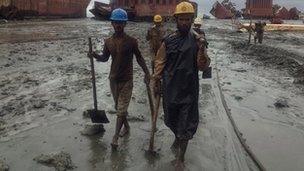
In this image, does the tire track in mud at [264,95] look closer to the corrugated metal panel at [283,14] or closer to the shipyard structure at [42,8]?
the shipyard structure at [42,8]

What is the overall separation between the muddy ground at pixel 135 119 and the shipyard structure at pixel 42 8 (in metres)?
18.6

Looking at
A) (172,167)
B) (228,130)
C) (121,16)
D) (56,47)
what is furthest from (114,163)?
(56,47)

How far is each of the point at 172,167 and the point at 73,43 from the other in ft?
Answer: 51.9

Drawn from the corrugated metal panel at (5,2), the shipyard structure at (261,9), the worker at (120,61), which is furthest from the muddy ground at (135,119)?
the shipyard structure at (261,9)

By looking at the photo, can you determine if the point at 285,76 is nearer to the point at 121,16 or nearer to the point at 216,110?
the point at 216,110

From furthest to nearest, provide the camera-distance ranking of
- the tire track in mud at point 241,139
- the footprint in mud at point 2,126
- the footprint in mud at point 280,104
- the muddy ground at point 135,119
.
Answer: the footprint in mud at point 280,104, the footprint in mud at point 2,126, the muddy ground at point 135,119, the tire track in mud at point 241,139

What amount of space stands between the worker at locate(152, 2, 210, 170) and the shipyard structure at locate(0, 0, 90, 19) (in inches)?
1154

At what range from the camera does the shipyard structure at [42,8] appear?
113 feet

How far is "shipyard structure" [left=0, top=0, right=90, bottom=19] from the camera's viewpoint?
34500 mm

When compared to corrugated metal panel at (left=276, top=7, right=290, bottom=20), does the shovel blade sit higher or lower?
lower

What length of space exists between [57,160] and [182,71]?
1.87m

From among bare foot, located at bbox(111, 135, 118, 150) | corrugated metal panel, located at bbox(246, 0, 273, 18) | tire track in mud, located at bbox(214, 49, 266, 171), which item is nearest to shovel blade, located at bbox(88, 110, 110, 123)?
bare foot, located at bbox(111, 135, 118, 150)

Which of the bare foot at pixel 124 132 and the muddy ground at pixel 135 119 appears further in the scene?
the bare foot at pixel 124 132

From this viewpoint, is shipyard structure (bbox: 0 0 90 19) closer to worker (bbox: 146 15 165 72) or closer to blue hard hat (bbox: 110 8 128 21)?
worker (bbox: 146 15 165 72)
